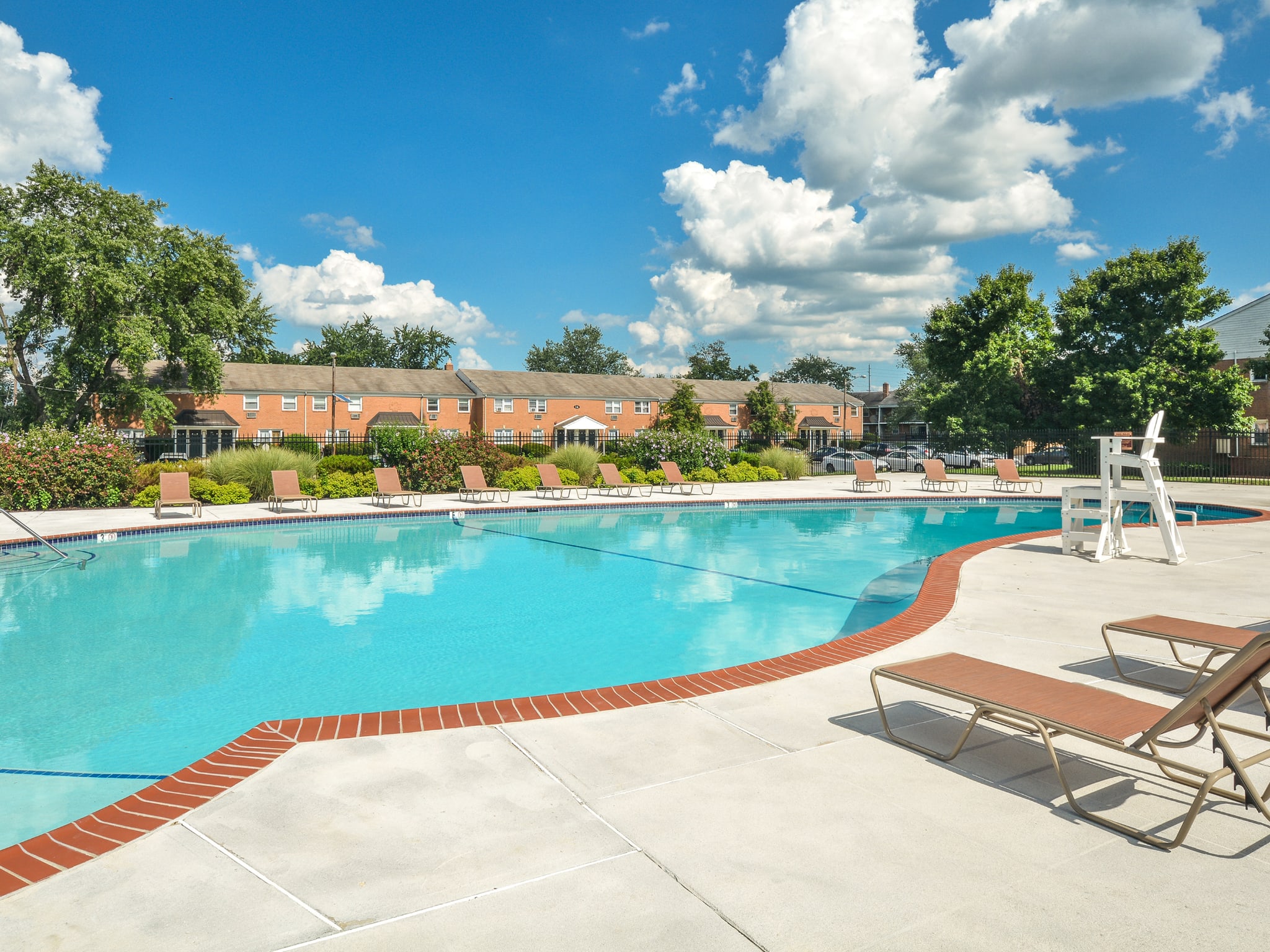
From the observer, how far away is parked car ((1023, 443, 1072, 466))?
106 feet

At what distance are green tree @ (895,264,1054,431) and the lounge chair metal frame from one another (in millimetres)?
21423

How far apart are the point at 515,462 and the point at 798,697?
18714 mm

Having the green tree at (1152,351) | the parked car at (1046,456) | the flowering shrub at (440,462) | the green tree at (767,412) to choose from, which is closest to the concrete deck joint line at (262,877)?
the flowering shrub at (440,462)

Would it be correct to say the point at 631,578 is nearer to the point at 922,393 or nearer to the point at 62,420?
the point at 922,393

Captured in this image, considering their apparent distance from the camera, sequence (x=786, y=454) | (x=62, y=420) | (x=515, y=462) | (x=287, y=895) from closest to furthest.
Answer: (x=287, y=895)
(x=515, y=462)
(x=786, y=454)
(x=62, y=420)

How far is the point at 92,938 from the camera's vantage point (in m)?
2.25

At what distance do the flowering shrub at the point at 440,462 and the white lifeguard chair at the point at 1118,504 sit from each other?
14370 millimetres

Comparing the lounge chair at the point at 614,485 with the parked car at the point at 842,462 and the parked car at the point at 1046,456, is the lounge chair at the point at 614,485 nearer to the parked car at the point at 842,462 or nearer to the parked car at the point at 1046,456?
the parked car at the point at 842,462

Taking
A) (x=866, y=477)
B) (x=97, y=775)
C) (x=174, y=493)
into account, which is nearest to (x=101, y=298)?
(x=174, y=493)

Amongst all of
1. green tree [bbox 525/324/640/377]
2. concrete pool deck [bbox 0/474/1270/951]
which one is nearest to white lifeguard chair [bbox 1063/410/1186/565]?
concrete pool deck [bbox 0/474/1270/951]

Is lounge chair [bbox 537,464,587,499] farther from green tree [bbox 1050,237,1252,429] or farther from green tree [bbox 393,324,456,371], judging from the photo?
green tree [bbox 393,324,456,371]

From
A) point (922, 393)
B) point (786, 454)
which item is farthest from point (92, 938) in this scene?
point (922, 393)

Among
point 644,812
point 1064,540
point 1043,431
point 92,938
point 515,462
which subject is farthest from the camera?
point 1043,431

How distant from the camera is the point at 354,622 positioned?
8047 mm
